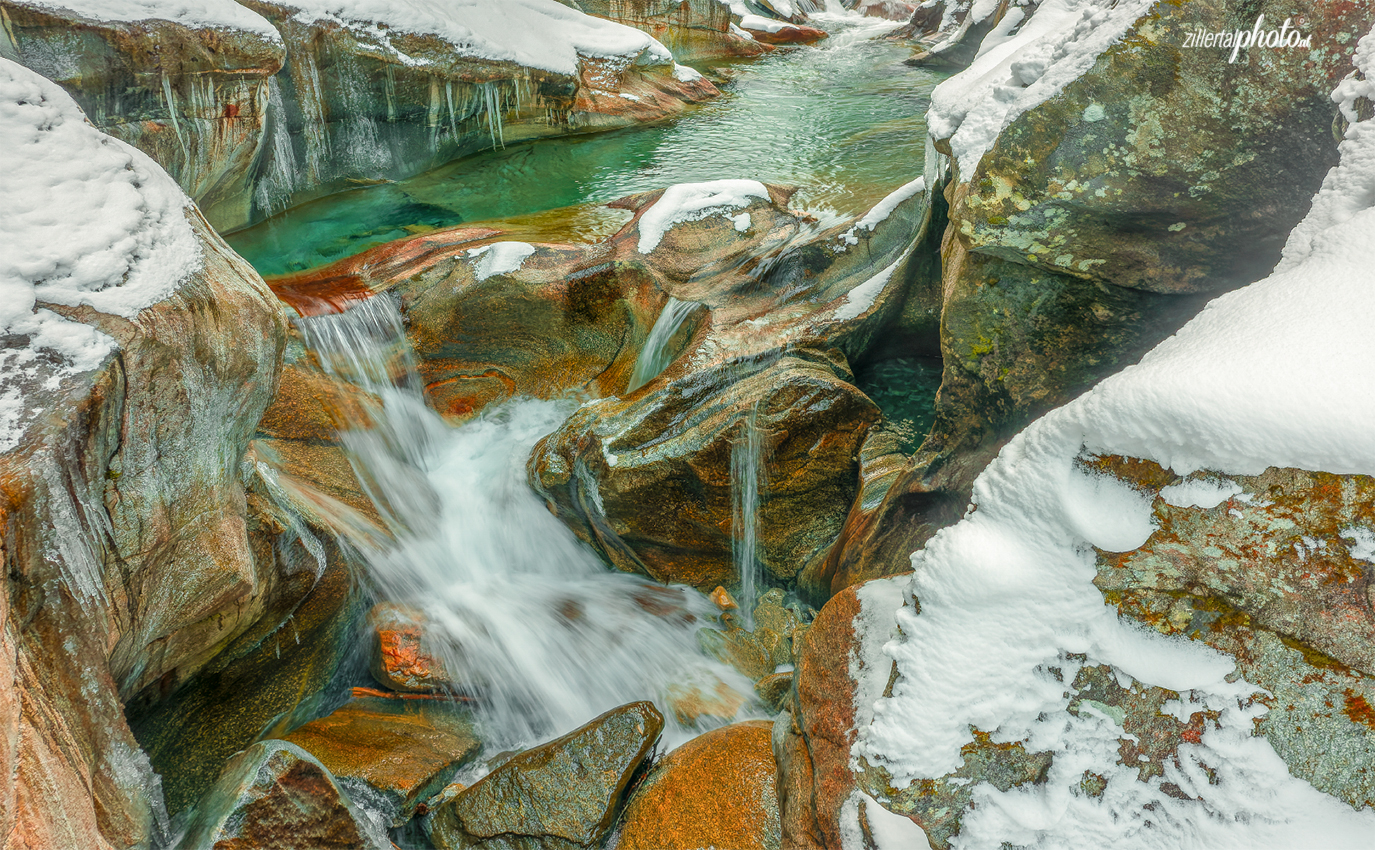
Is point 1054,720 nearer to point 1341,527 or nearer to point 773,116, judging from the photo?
point 1341,527

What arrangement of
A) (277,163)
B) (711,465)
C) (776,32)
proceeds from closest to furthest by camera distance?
(711,465) → (277,163) → (776,32)

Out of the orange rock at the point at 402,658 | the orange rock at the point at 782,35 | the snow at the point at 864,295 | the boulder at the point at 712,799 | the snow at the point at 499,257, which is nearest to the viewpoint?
the boulder at the point at 712,799

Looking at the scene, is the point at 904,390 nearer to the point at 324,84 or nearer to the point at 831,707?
the point at 831,707

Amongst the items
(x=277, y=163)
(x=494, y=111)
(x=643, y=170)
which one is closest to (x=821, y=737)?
(x=643, y=170)

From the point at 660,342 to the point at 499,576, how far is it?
7.14 feet

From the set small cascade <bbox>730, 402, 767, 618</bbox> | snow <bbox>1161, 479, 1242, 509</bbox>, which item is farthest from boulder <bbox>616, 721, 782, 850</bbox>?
snow <bbox>1161, 479, 1242, 509</bbox>

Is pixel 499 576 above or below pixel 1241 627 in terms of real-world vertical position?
below

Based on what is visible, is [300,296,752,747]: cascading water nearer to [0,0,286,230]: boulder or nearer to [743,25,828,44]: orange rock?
[0,0,286,230]: boulder

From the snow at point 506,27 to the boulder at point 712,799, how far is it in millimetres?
8778

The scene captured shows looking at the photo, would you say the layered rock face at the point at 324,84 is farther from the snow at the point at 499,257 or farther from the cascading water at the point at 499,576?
the snow at the point at 499,257

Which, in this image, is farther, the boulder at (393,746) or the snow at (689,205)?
the snow at (689,205)

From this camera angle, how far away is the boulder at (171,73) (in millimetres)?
5613

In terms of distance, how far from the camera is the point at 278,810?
9.61ft

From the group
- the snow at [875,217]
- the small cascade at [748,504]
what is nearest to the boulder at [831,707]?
the small cascade at [748,504]
